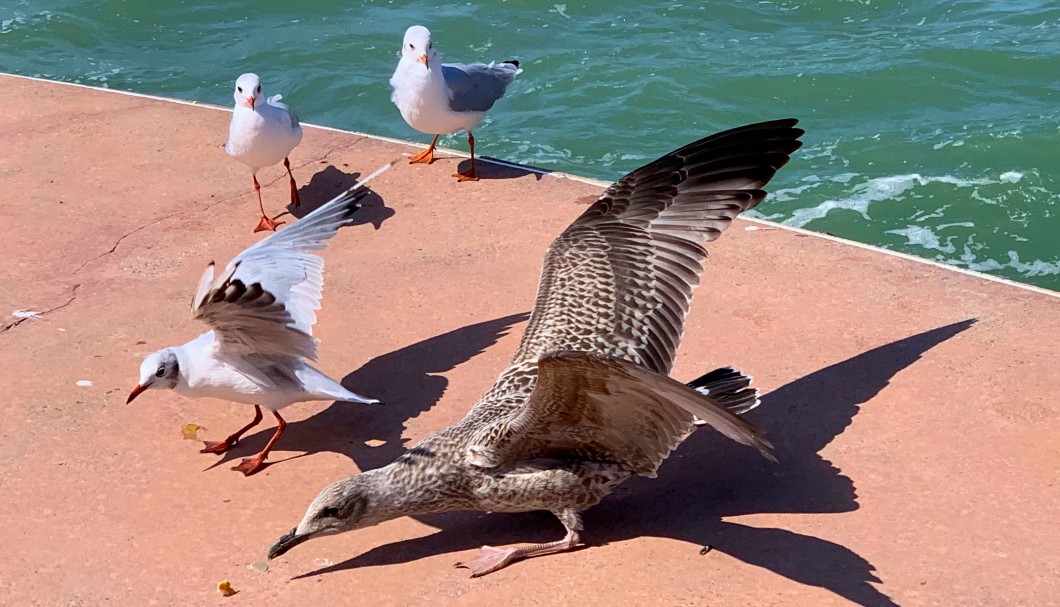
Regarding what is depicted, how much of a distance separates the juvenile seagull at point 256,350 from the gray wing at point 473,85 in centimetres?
297

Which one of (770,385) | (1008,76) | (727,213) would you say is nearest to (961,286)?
(770,385)

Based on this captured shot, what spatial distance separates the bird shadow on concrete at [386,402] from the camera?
5055 mm

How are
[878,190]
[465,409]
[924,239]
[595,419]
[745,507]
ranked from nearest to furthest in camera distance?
[595,419] < [745,507] < [465,409] < [924,239] < [878,190]

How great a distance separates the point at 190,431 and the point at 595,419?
2.01 meters

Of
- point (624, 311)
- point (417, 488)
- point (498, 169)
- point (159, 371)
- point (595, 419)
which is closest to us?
point (595, 419)

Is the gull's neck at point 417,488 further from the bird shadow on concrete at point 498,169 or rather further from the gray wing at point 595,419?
the bird shadow on concrete at point 498,169

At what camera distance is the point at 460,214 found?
7164 mm

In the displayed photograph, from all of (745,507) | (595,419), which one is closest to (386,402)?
(595,419)

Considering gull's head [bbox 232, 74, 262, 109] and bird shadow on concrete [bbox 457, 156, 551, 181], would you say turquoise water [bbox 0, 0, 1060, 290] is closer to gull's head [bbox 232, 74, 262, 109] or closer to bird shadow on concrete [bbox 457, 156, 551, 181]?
bird shadow on concrete [bbox 457, 156, 551, 181]

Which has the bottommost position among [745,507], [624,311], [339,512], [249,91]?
[745,507]

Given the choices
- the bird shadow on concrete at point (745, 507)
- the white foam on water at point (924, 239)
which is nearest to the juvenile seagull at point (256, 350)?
the bird shadow on concrete at point (745, 507)

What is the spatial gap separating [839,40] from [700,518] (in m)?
9.37

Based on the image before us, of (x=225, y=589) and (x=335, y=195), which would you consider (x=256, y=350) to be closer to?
(x=225, y=589)

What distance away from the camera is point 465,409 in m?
5.20
